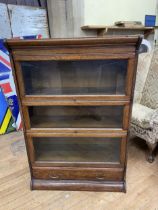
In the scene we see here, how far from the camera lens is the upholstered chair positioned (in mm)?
1572

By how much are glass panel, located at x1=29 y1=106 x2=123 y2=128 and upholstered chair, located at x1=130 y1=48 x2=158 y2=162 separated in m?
0.49

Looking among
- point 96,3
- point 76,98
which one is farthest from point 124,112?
point 96,3

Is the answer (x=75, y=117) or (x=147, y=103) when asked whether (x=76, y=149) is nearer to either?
(x=75, y=117)

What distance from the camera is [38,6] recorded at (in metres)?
1.96

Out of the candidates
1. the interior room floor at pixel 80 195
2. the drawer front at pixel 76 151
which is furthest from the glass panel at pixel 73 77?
the interior room floor at pixel 80 195

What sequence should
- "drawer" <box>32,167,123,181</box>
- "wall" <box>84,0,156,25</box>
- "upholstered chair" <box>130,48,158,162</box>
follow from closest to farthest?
"drawer" <box>32,167,123,181</box>, "upholstered chair" <box>130,48,158,162</box>, "wall" <box>84,0,156,25</box>

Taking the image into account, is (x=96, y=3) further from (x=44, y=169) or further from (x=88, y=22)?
(x=44, y=169)

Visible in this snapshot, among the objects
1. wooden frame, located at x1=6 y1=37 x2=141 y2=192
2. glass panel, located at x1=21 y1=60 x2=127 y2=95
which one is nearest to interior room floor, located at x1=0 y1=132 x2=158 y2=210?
wooden frame, located at x1=6 y1=37 x2=141 y2=192

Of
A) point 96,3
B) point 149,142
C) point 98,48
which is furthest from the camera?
point 96,3

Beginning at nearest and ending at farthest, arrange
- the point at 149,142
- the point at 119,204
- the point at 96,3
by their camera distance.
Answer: the point at 119,204 < the point at 149,142 < the point at 96,3

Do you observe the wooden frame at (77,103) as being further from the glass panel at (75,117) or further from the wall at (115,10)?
the wall at (115,10)

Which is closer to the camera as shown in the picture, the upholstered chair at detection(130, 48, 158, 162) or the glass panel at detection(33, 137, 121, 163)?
the glass panel at detection(33, 137, 121, 163)

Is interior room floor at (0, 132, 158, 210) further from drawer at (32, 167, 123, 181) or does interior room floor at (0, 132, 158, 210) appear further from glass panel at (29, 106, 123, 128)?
glass panel at (29, 106, 123, 128)

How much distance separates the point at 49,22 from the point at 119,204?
1.90 m
